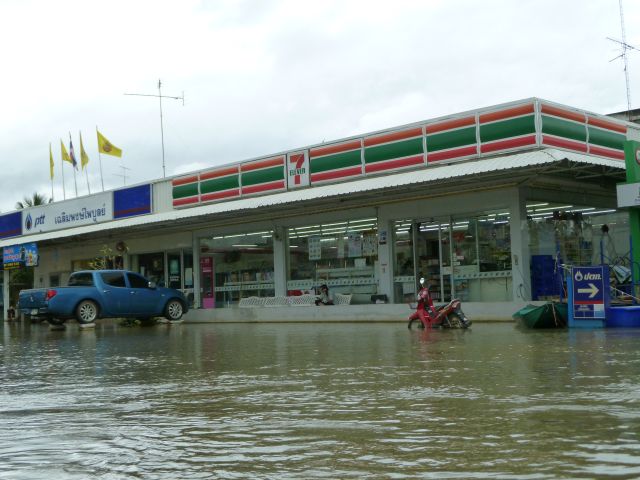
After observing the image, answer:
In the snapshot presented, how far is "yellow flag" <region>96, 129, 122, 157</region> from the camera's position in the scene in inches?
1380

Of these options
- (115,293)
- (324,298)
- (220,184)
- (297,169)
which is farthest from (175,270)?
(324,298)

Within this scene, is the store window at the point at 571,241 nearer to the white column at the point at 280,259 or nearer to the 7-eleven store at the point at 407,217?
the 7-eleven store at the point at 407,217

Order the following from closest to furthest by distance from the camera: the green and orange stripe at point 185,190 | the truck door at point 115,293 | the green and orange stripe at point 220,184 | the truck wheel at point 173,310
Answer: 1. the truck door at point 115,293
2. the truck wheel at point 173,310
3. the green and orange stripe at point 220,184
4. the green and orange stripe at point 185,190

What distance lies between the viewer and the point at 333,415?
5.73 m

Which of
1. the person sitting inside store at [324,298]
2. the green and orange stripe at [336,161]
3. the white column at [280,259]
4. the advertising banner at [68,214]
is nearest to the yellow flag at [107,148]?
the advertising banner at [68,214]

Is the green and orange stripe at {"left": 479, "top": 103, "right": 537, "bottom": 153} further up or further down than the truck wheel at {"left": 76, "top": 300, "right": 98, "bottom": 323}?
further up

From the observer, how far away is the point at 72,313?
22.4 metres

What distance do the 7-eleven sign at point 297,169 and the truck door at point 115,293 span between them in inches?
245

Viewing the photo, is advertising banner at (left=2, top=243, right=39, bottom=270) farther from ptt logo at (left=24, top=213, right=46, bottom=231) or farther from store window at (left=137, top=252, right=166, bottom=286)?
store window at (left=137, top=252, right=166, bottom=286)

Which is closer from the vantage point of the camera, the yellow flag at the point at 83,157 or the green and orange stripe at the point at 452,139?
the green and orange stripe at the point at 452,139

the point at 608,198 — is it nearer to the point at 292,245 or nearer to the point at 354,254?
the point at 354,254

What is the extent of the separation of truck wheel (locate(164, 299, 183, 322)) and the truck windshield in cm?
275

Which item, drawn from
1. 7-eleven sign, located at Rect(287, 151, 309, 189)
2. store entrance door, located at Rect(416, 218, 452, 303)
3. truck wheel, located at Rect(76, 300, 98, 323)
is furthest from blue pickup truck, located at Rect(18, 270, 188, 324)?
store entrance door, located at Rect(416, 218, 452, 303)

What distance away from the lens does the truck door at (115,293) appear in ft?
75.4
